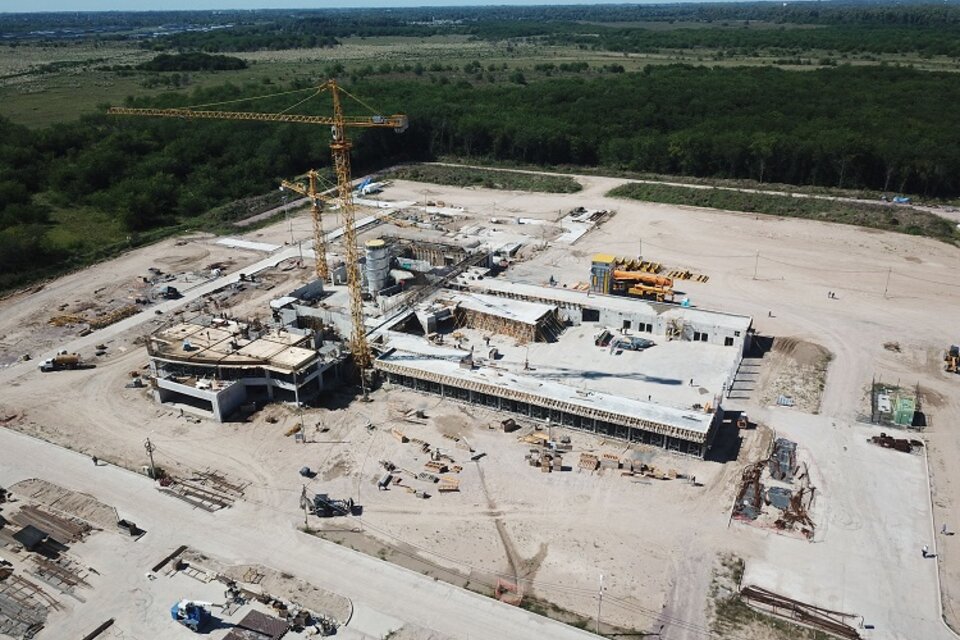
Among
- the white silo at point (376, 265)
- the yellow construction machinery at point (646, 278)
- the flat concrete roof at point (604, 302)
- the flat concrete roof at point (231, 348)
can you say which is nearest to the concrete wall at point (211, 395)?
the flat concrete roof at point (231, 348)

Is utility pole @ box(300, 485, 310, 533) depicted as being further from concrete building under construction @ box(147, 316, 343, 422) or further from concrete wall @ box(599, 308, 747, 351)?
concrete wall @ box(599, 308, 747, 351)

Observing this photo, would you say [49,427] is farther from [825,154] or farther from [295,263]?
[825,154]

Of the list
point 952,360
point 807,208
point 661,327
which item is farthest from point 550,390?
point 807,208

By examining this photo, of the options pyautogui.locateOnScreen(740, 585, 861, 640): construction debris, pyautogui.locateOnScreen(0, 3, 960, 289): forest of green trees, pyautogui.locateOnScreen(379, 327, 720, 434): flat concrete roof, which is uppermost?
pyautogui.locateOnScreen(0, 3, 960, 289): forest of green trees

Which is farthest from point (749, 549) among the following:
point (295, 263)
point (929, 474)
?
point (295, 263)

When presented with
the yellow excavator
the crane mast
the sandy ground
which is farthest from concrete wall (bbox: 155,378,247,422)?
the yellow excavator

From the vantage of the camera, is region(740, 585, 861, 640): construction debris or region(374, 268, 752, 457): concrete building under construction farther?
region(374, 268, 752, 457): concrete building under construction
